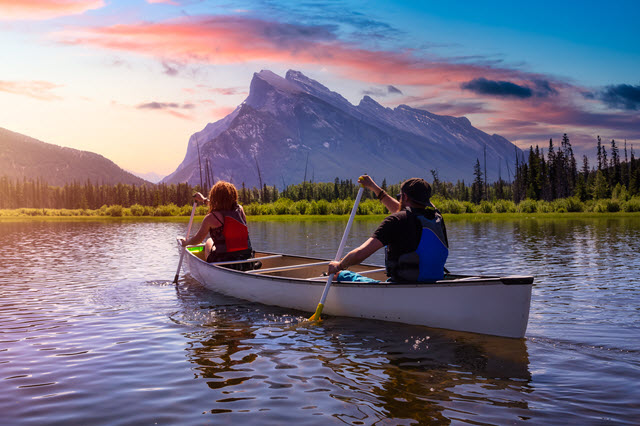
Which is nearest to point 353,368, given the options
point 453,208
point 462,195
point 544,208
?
point 453,208

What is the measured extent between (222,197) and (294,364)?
6.22 meters

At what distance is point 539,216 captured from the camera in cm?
6181

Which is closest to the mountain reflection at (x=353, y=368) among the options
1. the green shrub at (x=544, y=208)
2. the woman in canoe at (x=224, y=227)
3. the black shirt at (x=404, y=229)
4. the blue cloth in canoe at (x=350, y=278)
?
the blue cloth in canoe at (x=350, y=278)

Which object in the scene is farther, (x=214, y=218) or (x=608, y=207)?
(x=608, y=207)

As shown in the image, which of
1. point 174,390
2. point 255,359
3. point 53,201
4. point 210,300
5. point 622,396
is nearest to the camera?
point 622,396

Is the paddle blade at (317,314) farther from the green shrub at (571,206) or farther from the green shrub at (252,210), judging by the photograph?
the green shrub at (571,206)

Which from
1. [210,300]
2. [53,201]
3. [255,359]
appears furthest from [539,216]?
[53,201]

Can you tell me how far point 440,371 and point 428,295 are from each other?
5.92 ft

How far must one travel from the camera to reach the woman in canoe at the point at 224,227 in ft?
41.8

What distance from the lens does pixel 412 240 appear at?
862 cm

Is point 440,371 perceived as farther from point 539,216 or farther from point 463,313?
point 539,216

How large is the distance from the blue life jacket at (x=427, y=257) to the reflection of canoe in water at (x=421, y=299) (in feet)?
0.79

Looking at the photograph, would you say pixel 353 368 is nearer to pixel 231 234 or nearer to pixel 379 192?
pixel 379 192

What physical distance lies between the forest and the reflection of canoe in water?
5436 centimetres
